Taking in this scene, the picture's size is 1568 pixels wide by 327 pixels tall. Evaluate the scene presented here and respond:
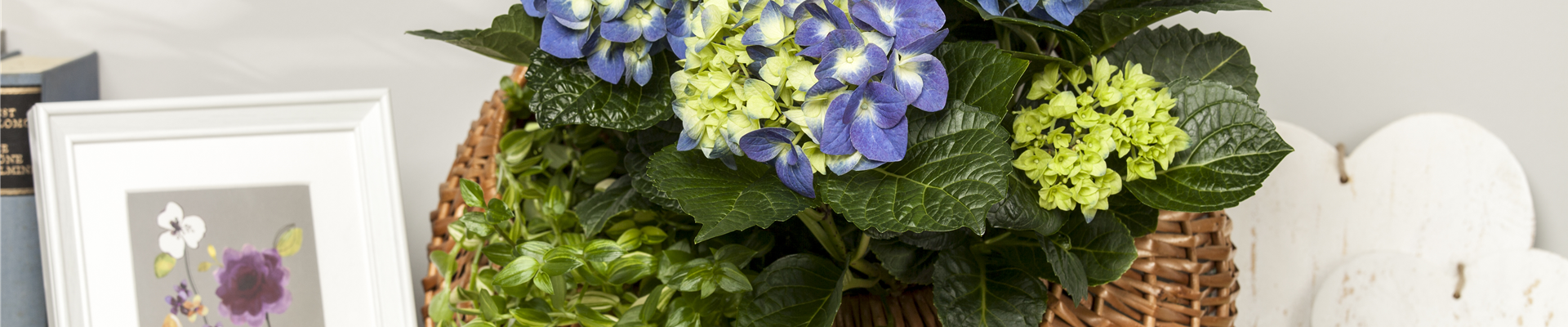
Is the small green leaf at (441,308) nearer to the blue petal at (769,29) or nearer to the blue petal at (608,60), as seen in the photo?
the blue petal at (608,60)

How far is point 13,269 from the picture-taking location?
0.73m

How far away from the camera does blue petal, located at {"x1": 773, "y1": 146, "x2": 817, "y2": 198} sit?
1.48 feet

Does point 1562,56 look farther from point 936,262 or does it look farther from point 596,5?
point 596,5

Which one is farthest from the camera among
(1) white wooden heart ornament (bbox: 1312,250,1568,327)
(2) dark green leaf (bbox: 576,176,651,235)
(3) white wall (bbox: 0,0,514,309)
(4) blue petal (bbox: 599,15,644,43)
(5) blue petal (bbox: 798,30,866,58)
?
(3) white wall (bbox: 0,0,514,309)

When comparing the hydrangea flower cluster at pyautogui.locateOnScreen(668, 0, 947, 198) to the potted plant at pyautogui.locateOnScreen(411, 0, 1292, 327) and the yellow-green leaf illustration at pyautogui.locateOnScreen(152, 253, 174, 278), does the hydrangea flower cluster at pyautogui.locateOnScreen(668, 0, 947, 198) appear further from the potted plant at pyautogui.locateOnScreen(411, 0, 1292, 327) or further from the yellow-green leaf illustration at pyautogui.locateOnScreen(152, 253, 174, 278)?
the yellow-green leaf illustration at pyautogui.locateOnScreen(152, 253, 174, 278)

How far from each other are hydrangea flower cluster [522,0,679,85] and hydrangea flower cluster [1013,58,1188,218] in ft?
0.82

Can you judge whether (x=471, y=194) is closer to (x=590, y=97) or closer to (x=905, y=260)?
(x=590, y=97)

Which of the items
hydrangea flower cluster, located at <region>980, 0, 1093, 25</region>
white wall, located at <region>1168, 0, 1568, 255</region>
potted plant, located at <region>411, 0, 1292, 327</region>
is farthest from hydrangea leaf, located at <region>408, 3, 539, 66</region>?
white wall, located at <region>1168, 0, 1568, 255</region>

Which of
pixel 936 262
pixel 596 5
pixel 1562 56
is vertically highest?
pixel 596 5

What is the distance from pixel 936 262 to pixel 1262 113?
9.1 inches

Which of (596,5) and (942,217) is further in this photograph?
(596,5)

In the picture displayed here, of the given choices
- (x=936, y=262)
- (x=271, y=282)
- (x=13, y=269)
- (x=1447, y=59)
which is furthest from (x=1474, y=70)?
(x=13, y=269)

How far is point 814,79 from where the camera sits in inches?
16.8

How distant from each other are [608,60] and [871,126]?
0.72 ft
